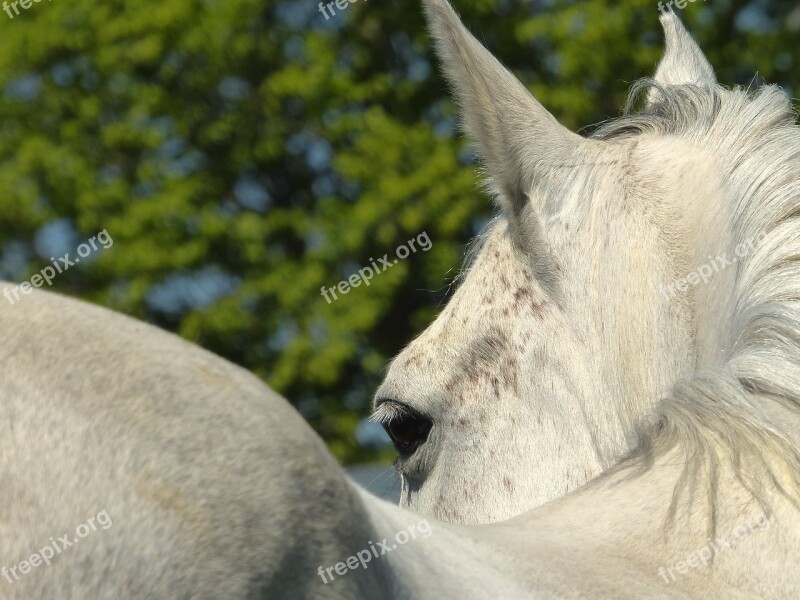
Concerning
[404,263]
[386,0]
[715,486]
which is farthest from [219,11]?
[715,486]

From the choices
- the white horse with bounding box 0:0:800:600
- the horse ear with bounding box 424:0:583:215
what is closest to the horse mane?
the white horse with bounding box 0:0:800:600

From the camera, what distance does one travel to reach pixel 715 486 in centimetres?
126

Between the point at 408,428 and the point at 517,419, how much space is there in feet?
1.10

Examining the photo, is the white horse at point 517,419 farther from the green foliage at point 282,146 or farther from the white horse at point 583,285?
the green foliage at point 282,146

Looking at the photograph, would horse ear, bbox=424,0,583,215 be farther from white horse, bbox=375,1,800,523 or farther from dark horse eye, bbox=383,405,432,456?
dark horse eye, bbox=383,405,432,456

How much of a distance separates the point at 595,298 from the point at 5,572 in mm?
1254

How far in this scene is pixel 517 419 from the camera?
207cm

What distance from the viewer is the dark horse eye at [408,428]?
90.0 inches

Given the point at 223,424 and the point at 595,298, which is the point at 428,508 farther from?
the point at 223,424

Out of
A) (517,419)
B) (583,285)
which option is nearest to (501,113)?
(583,285)

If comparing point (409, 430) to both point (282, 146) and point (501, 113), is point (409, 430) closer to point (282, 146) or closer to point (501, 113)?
point (501, 113)

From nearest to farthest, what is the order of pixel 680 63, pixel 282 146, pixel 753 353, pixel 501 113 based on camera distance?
pixel 753 353 < pixel 501 113 < pixel 680 63 < pixel 282 146

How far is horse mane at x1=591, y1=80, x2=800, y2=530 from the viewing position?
1264mm

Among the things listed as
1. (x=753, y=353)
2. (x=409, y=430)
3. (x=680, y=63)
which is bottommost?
(x=409, y=430)
